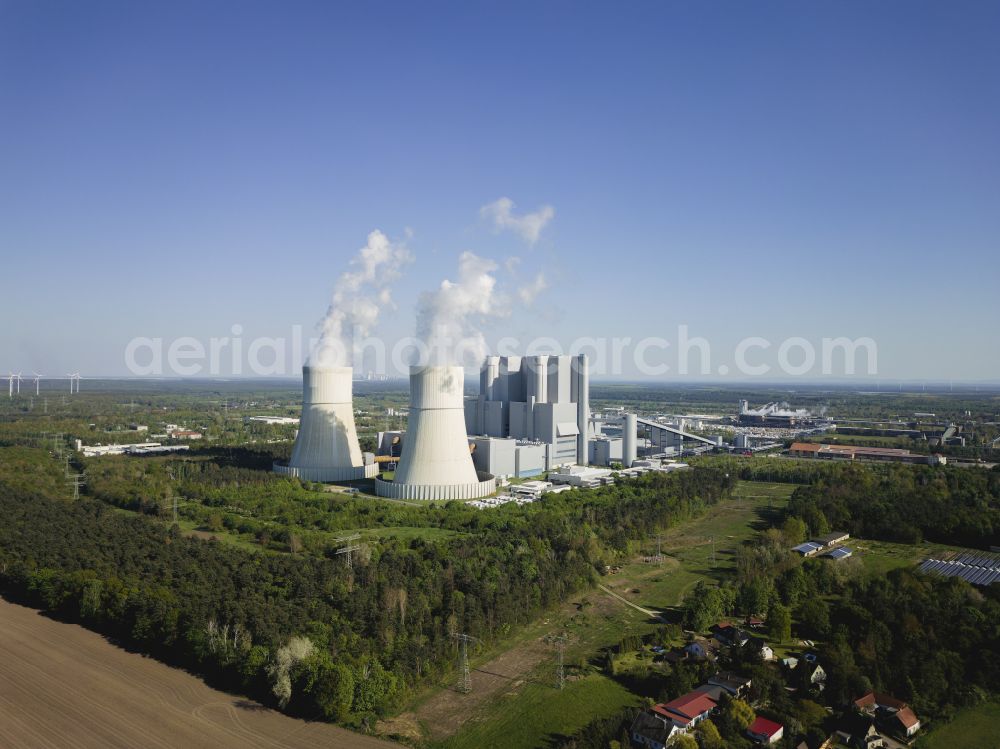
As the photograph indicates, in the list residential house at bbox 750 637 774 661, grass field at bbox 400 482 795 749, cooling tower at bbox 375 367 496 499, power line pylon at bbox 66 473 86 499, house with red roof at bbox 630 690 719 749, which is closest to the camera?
house with red roof at bbox 630 690 719 749

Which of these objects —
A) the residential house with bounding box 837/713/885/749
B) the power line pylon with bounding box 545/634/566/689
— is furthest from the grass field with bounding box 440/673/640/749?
the residential house with bounding box 837/713/885/749

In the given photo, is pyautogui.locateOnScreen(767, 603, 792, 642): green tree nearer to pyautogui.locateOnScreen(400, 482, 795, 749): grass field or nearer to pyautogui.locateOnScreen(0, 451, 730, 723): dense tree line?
pyautogui.locateOnScreen(400, 482, 795, 749): grass field

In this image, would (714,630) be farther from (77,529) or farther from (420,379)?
(77,529)

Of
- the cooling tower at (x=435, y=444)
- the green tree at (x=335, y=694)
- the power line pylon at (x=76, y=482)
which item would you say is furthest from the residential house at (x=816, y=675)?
the power line pylon at (x=76, y=482)

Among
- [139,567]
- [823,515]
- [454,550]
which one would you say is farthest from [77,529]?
[823,515]

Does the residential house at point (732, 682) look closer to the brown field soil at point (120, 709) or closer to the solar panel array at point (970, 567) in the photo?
the brown field soil at point (120, 709)

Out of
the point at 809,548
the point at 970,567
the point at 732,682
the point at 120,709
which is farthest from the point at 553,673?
the point at 970,567

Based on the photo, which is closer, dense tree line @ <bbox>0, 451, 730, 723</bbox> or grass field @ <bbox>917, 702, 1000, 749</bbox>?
grass field @ <bbox>917, 702, 1000, 749</bbox>
